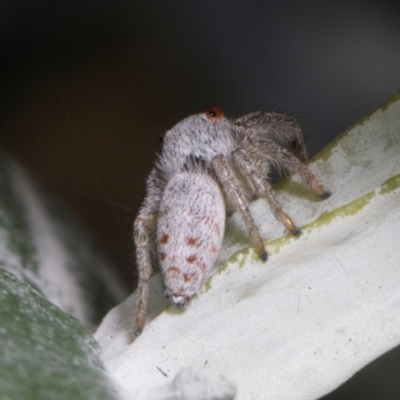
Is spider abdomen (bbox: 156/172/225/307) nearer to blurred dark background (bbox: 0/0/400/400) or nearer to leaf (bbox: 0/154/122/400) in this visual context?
leaf (bbox: 0/154/122/400)

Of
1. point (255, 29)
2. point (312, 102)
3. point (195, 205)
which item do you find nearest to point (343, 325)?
point (195, 205)

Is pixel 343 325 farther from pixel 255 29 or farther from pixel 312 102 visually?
pixel 255 29

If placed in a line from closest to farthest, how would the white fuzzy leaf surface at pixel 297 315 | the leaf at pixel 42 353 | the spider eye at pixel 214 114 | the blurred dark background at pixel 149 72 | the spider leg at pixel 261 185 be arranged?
the leaf at pixel 42 353 < the white fuzzy leaf surface at pixel 297 315 < the spider leg at pixel 261 185 < the spider eye at pixel 214 114 < the blurred dark background at pixel 149 72

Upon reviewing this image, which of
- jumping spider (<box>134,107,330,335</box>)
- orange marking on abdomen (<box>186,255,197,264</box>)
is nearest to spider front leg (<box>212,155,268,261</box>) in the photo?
jumping spider (<box>134,107,330,335</box>)

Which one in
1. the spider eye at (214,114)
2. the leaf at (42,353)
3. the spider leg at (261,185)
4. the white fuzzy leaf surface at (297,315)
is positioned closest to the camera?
the leaf at (42,353)

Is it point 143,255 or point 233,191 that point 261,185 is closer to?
point 233,191

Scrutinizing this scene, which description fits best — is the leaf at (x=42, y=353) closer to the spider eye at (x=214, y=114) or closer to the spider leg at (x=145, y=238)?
the spider leg at (x=145, y=238)

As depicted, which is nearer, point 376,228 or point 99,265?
point 376,228

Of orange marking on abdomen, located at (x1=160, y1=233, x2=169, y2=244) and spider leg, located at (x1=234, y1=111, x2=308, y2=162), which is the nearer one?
orange marking on abdomen, located at (x1=160, y1=233, x2=169, y2=244)

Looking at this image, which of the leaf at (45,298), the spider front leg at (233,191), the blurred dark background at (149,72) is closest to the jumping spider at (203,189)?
the spider front leg at (233,191)
